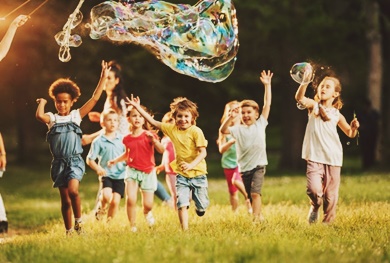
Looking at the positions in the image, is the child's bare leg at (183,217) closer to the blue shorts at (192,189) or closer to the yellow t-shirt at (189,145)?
the blue shorts at (192,189)

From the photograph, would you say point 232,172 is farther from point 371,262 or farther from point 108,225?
point 371,262

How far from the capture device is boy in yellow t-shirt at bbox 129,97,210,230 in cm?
877

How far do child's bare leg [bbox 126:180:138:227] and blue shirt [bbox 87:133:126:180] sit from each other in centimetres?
47

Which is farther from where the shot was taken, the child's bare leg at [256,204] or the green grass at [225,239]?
the child's bare leg at [256,204]

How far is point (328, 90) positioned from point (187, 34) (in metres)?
1.97

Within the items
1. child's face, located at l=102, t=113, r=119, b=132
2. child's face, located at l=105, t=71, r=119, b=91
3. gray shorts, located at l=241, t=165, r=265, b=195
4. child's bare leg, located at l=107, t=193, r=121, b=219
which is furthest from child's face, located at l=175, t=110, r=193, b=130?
child's face, located at l=105, t=71, r=119, b=91

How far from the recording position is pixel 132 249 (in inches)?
260

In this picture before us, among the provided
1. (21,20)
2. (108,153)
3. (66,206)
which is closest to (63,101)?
(21,20)

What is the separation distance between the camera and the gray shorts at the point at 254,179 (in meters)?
9.87

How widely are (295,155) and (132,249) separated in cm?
1938

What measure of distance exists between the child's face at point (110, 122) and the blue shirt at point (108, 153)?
0.16 meters

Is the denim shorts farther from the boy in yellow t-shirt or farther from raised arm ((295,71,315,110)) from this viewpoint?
raised arm ((295,71,315,110))

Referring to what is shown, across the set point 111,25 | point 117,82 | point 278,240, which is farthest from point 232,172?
point 278,240

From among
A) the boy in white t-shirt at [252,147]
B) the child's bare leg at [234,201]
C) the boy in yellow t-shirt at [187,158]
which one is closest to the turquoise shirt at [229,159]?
the child's bare leg at [234,201]
